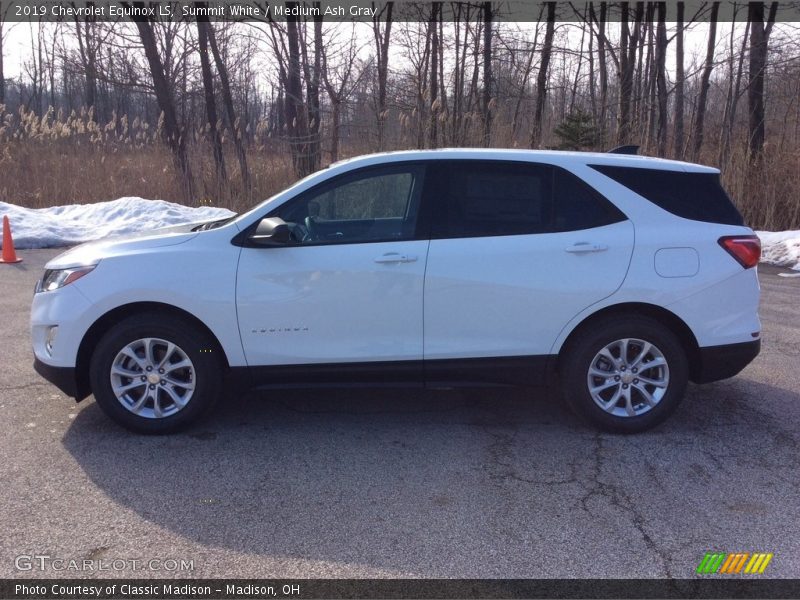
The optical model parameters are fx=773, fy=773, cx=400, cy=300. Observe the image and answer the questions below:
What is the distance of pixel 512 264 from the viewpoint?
4.85 m

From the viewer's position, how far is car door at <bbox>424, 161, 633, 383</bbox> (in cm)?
484

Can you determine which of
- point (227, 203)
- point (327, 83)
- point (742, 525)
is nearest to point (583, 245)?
point (742, 525)

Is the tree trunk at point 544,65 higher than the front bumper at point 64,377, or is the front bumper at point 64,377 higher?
the tree trunk at point 544,65

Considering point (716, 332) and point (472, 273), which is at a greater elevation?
point (472, 273)

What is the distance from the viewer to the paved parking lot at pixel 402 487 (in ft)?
11.6

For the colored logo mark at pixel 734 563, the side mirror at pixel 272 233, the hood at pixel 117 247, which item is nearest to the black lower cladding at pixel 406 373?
the side mirror at pixel 272 233

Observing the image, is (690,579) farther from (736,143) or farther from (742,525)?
(736,143)

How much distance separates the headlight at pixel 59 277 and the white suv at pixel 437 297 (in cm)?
1

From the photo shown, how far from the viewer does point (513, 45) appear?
69.4 ft

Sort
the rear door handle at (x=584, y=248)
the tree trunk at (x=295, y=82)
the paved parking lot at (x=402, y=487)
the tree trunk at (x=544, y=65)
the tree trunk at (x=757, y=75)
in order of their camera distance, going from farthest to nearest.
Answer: the tree trunk at (x=544, y=65), the tree trunk at (x=295, y=82), the tree trunk at (x=757, y=75), the rear door handle at (x=584, y=248), the paved parking lot at (x=402, y=487)

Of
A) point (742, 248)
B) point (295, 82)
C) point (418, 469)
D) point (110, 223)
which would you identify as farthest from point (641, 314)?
point (295, 82)

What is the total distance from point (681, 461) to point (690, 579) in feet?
4.50

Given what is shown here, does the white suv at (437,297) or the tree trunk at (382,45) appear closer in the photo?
the white suv at (437,297)

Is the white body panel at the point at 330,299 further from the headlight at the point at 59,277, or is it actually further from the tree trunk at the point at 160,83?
the tree trunk at the point at 160,83
